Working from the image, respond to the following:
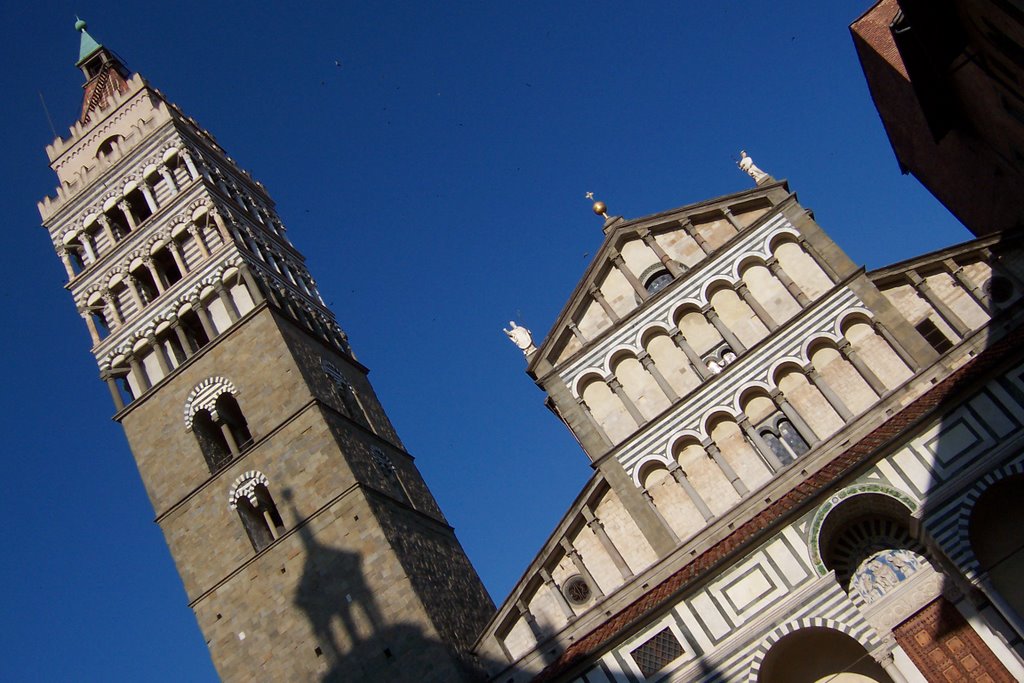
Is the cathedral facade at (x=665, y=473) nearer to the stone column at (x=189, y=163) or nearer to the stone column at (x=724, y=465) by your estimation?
the stone column at (x=724, y=465)

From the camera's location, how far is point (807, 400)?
18391 millimetres

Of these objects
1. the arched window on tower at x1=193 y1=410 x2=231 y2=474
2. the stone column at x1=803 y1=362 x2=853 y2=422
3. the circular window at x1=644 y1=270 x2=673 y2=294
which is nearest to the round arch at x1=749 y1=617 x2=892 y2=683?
the stone column at x1=803 y1=362 x2=853 y2=422

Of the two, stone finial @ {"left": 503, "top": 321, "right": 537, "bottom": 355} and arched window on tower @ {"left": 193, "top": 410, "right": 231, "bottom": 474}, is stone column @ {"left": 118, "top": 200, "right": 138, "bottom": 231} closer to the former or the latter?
arched window on tower @ {"left": 193, "top": 410, "right": 231, "bottom": 474}

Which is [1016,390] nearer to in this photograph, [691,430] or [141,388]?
[691,430]

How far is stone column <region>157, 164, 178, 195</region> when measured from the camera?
2547 cm

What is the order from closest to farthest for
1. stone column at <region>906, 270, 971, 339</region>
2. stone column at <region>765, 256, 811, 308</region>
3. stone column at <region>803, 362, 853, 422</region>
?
stone column at <region>906, 270, 971, 339</region> → stone column at <region>803, 362, 853, 422</region> → stone column at <region>765, 256, 811, 308</region>

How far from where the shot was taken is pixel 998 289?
58.4 ft

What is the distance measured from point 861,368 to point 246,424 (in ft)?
41.9

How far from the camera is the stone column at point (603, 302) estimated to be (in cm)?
2058

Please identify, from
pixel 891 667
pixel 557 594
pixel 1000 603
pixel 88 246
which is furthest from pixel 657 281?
pixel 88 246

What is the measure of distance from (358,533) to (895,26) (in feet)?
43.0

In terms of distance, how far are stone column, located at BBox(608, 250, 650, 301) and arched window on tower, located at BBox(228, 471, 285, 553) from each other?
832cm

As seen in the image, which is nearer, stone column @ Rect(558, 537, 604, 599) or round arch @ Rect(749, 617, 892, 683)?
round arch @ Rect(749, 617, 892, 683)

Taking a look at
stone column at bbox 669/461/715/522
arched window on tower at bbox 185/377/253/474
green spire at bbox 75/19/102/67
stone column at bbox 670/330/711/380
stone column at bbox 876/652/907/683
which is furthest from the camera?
green spire at bbox 75/19/102/67
